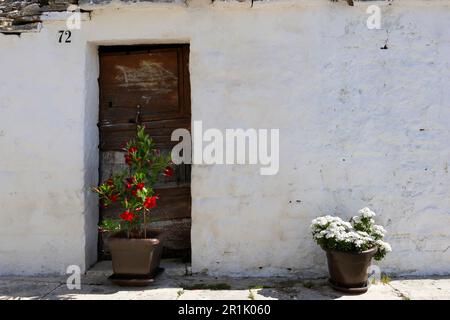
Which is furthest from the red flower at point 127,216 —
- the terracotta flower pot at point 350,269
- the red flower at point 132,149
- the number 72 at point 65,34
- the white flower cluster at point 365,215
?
the white flower cluster at point 365,215

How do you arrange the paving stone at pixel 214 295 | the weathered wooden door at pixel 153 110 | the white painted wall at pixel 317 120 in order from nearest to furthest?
the paving stone at pixel 214 295 → the white painted wall at pixel 317 120 → the weathered wooden door at pixel 153 110

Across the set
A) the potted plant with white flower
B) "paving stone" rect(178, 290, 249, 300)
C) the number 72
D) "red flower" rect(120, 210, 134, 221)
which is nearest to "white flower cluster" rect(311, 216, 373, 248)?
the potted plant with white flower

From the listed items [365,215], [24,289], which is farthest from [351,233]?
[24,289]

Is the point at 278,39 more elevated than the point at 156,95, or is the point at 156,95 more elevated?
the point at 278,39

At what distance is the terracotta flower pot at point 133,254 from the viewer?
13.1ft

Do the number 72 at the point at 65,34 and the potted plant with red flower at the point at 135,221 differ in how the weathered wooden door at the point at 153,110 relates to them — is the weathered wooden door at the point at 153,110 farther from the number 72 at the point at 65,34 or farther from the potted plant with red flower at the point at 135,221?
the potted plant with red flower at the point at 135,221

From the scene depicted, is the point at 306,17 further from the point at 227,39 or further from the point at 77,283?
the point at 77,283

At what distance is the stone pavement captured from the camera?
387 cm

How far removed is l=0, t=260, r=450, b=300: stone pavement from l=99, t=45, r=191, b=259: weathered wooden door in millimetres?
583

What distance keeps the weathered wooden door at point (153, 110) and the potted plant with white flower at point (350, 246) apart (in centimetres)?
150
